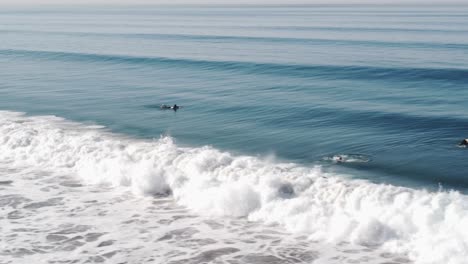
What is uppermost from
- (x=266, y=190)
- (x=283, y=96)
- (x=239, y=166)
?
(x=283, y=96)

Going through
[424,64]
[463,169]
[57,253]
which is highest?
[424,64]

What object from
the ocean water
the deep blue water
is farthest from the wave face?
the deep blue water

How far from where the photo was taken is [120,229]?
22234mm

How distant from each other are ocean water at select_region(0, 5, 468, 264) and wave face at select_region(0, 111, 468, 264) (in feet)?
0.23

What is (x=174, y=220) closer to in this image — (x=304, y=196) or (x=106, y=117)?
(x=304, y=196)

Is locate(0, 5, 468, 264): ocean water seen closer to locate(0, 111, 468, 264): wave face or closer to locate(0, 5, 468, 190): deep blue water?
locate(0, 111, 468, 264): wave face

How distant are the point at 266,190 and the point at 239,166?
130 inches

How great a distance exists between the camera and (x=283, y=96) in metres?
45.8

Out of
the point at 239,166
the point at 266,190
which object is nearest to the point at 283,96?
the point at 239,166

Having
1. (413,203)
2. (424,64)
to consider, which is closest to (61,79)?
(424,64)

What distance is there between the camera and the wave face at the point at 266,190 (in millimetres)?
20531

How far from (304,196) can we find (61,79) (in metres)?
40.1

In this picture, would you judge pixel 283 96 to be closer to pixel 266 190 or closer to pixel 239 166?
pixel 239 166

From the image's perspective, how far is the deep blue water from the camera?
101 ft
